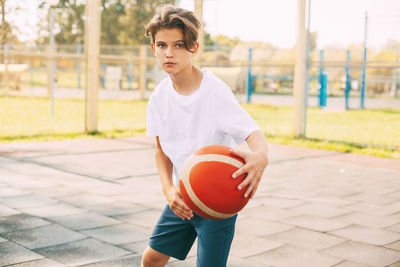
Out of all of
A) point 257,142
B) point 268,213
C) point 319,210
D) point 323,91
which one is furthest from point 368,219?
point 323,91

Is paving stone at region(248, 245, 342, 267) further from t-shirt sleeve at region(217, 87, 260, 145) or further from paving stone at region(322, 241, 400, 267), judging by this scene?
t-shirt sleeve at region(217, 87, 260, 145)

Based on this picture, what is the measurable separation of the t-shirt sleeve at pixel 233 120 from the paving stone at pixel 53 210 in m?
2.62

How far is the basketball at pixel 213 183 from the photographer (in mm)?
2180

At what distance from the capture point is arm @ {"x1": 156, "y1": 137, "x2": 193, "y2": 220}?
7.68 feet

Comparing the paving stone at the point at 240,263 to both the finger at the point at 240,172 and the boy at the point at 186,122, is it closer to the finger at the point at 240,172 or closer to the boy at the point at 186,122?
the boy at the point at 186,122

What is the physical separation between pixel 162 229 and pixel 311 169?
504 centimetres

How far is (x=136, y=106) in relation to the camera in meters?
18.1

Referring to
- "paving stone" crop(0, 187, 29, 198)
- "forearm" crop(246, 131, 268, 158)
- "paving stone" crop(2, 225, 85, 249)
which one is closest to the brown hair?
"forearm" crop(246, 131, 268, 158)

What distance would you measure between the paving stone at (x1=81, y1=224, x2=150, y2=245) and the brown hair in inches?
77.3

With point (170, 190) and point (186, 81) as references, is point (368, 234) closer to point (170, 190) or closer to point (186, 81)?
point (170, 190)

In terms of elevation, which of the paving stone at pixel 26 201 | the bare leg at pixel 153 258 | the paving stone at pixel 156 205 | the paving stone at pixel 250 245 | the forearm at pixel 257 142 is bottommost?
the paving stone at pixel 156 205

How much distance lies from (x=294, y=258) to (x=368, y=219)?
1367 millimetres

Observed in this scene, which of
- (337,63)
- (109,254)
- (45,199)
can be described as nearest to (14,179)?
(45,199)

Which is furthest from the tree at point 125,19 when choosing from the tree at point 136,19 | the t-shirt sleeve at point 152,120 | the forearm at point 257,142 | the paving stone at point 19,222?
the forearm at point 257,142
